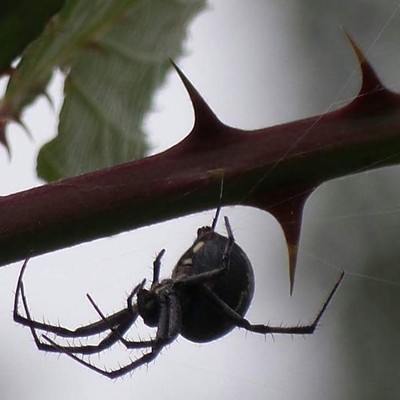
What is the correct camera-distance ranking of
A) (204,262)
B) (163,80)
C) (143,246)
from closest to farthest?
1. (163,80)
2. (204,262)
3. (143,246)

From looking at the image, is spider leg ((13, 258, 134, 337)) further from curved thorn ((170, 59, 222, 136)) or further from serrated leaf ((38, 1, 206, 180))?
curved thorn ((170, 59, 222, 136))

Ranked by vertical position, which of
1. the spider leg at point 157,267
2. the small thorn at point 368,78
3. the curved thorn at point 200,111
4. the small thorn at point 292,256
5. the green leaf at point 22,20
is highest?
the green leaf at point 22,20

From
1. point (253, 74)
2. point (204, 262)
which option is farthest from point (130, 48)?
point (253, 74)

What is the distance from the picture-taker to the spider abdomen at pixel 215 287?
1.55m

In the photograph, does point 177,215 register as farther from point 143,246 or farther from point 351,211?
point 351,211

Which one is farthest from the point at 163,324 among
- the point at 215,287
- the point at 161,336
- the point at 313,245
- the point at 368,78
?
the point at 313,245

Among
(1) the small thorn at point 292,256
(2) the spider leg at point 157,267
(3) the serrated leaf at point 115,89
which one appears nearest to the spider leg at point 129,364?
(2) the spider leg at point 157,267

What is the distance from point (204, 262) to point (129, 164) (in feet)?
2.34

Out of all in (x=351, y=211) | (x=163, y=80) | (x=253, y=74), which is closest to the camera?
(x=163, y=80)

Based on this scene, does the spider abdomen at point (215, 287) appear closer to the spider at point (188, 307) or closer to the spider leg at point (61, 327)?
the spider at point (188, 307)

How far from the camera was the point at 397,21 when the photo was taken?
6.69 meters

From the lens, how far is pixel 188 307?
1.64 m

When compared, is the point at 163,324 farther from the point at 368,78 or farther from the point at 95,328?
the point at 368,78

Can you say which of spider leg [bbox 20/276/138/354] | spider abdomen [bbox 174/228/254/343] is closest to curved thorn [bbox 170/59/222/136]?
spider abdomen [bbox 174/228/254/343]
